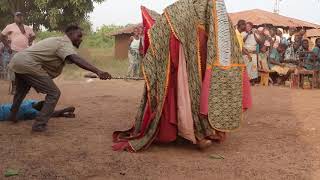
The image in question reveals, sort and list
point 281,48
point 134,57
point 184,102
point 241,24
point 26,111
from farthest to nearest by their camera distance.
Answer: point 134,57
point 281,48
point 241,24
point 26,111
point 184,102

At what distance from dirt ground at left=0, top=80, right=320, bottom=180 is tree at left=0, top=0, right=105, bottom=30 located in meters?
11.0

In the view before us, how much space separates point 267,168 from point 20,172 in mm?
2351

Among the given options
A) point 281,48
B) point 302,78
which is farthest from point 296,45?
point 302,78

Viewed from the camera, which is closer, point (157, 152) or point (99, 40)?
point (157, 152)

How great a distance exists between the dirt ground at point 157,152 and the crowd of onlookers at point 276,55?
4.89 metres

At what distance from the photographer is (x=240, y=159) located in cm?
495

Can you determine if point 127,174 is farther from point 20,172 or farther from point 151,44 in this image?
point 151,44

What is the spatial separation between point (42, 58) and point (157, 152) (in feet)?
6.17

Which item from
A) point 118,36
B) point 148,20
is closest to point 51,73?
point 148,20

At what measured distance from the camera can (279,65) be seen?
516 inches

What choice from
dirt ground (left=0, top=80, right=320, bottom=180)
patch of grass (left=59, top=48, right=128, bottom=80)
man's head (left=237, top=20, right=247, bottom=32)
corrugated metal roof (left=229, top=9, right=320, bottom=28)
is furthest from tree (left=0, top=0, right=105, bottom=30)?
dirt ground (left=0, top=80, right=320, bottom=180)

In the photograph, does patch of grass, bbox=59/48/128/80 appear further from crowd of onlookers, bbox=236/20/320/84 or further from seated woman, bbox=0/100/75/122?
seated woman, bbox=0/100/75/122

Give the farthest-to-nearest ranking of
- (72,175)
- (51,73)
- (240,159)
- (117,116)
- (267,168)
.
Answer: (117,116)
(51,73)
(240,159)
(267,168)
(72,175)

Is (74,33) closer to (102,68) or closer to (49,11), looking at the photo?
(49,11)
